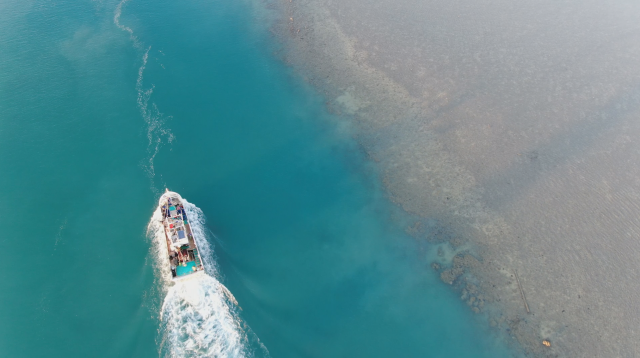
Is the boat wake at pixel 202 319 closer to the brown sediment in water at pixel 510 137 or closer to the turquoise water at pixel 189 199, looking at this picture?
the turquoise water at pixel 189 199

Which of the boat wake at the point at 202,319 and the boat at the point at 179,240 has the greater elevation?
the boat at the point at 179,240

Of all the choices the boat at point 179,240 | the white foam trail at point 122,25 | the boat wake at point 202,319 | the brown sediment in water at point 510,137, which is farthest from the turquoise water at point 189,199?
the brown sediment in water at point 510,137

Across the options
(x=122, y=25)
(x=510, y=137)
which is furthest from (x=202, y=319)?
(x=122, y=25)

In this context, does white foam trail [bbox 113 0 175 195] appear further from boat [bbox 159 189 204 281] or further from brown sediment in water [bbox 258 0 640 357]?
brown sediment in water [bbox 258 0 640 357]

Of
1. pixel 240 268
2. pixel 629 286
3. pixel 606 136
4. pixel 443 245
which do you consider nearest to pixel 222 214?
pixel 240 268

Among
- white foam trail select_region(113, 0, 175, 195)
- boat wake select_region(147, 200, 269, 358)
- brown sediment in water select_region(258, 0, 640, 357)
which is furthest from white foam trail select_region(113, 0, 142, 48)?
boat wake select_region(147, 200, 269, 358)

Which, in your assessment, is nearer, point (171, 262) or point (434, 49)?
point (171, 262)

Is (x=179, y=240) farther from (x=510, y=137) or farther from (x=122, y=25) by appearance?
(x=122, y=25)

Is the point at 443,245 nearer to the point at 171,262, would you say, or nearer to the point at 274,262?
the point at 274,262
